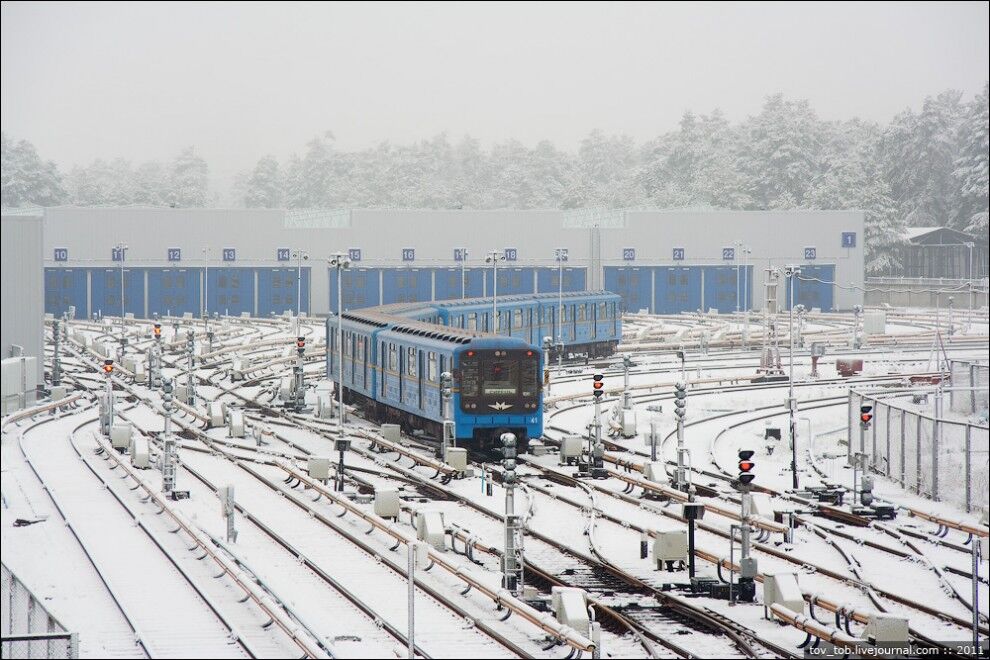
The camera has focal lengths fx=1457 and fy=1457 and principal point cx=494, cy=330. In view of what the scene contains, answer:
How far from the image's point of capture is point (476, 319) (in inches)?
2350

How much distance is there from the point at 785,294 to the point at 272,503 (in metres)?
75.1

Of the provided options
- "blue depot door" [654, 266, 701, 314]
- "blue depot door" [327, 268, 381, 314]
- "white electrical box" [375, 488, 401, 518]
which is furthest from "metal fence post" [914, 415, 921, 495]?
"blue depot door" [654, 266, 701, 314]

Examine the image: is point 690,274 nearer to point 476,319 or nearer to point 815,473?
point 476,319

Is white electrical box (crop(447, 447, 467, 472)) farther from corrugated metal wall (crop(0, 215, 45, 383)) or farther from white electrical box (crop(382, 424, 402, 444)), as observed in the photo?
corrugated metal wall (crop(0, 215, 45, 383))

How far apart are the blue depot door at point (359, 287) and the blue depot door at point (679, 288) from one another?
68.8ft

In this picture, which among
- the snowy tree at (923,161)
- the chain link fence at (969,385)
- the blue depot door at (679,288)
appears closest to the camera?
the chain link fence at (969,385)

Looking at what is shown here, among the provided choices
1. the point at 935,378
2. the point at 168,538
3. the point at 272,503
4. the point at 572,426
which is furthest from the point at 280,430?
the point at 935,378

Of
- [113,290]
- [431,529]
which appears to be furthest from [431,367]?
[113,290]

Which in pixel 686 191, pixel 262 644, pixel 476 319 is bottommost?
pixel 262 644

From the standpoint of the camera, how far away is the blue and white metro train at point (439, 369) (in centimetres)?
4003

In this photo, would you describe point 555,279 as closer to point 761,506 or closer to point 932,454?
point 932,454

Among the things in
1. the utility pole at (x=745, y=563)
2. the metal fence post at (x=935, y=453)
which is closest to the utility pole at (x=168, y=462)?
the utility pole at (x=745, y=563)

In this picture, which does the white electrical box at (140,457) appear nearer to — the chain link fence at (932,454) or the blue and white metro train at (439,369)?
the blue and white metro train at (439,369)

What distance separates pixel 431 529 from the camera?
2881 cm
